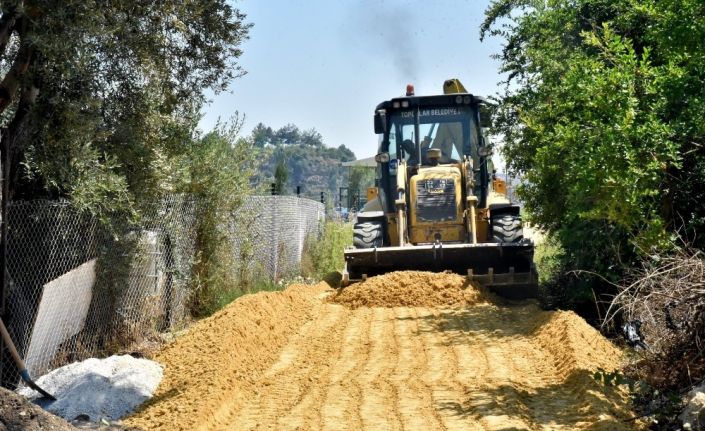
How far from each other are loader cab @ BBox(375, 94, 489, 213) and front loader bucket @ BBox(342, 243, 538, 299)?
170 cm

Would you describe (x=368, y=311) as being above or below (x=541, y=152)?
below

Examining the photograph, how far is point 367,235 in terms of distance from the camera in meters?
16.3

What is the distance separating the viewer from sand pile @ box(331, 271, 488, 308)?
563 inches

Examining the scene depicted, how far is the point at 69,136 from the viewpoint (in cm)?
991

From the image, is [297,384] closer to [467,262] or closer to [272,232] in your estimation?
[467,262]

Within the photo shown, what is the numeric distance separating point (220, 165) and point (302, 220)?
34.6 ft

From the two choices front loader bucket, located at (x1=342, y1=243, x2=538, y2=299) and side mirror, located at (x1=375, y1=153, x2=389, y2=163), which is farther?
side mirror, located at (x1=375, y1=153, x2=389, y2=163)

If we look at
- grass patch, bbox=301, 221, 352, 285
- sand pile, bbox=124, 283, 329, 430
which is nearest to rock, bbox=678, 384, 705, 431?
sand pile, bbox=124, 283, 329, 430

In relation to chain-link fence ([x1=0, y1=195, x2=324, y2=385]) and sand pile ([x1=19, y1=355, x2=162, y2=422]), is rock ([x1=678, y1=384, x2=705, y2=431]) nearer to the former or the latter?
sand pile ([x1=19, y1=355, x2=162, y2=422])

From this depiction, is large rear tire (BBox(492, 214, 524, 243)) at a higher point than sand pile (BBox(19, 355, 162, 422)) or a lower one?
higher

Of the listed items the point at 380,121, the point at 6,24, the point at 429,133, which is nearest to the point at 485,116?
the point at 429,133

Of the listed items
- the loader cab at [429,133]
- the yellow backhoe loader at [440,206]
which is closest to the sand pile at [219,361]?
the yellow backhoe loader at [440,206]

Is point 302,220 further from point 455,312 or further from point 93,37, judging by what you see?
point 93,37

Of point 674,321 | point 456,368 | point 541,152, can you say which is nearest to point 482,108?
point 541,152
